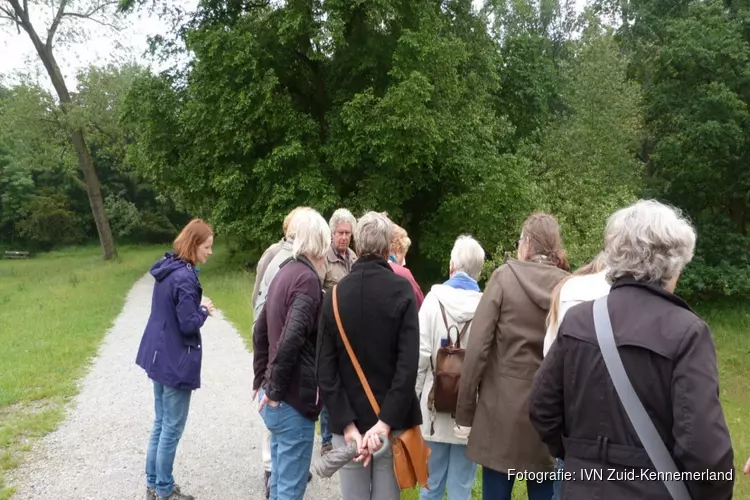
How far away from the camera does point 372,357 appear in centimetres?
293

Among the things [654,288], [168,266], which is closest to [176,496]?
[168,266]

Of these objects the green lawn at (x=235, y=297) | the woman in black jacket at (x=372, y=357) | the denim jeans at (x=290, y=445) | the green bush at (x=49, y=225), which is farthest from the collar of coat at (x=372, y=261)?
the green bush at (x=49, y=225)

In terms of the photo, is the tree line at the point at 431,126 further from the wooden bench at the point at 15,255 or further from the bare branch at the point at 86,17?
the wooden bench at the point at 15,255

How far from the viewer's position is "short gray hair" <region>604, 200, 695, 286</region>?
2041mm

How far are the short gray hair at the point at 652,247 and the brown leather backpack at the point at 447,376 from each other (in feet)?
4.70

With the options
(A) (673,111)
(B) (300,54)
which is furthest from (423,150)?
(A) (673,111)

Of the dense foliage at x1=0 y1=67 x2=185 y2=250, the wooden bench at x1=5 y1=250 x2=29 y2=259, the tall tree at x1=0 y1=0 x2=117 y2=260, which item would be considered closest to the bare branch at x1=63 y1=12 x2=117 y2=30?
the tall tree at x1=0 y1=0 x2=117 y2=260

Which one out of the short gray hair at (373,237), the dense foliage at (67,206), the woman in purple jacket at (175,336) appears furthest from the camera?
the dense foliage at (67,206)

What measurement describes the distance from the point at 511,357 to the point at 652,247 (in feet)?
4.15

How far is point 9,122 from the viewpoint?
2786cm

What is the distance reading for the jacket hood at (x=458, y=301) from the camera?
3.51 meters

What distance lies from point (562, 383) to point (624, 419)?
0.27 meters

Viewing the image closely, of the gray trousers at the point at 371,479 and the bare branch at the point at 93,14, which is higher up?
the bare branch at the point at 93,14

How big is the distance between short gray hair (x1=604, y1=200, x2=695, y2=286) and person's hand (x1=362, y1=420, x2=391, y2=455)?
137 centimetres
